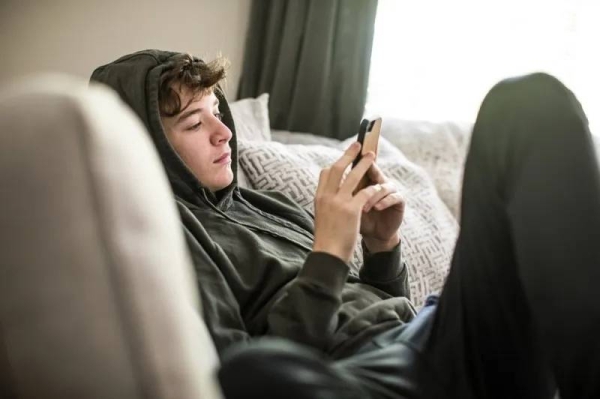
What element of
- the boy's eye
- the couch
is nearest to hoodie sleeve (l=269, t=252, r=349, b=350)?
the couch

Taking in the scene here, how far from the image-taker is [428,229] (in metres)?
1.71

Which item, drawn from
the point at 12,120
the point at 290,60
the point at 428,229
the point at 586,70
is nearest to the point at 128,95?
→ the point at 12,120

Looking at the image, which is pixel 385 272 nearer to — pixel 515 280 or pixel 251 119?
pixel 515 280

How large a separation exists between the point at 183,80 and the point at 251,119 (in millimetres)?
710

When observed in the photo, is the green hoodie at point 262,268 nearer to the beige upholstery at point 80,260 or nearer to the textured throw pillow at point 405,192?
the textured throw pillow at point 405,192

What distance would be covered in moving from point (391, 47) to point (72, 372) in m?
2.07

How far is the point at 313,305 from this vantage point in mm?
903

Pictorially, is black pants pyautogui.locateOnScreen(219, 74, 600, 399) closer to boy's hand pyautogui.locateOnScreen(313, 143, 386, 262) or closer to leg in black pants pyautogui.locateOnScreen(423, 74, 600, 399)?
leg in black pants pyautogui.locateOnScreen(423, 74, 600, 399)

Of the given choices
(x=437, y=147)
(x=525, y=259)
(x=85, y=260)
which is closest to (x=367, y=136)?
(x=525, y=259)

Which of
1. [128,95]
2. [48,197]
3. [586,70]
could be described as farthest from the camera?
[586,70]

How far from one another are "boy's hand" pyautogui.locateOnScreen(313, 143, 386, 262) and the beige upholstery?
1.23ft

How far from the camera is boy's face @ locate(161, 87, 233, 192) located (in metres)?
1.19

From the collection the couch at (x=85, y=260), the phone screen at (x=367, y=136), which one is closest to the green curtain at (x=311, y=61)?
the phone screen at (x=367, y=136)

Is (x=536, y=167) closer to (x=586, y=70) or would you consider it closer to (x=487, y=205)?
(x=487, y=205)
